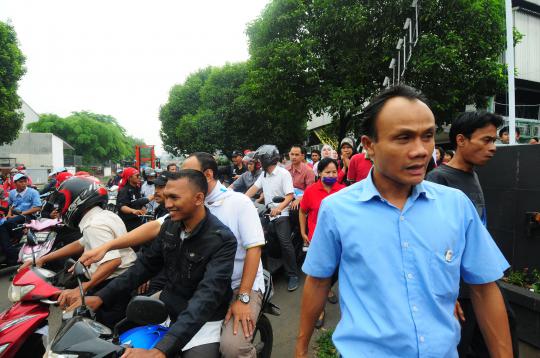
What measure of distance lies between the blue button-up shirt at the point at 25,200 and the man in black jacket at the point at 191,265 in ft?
21.6

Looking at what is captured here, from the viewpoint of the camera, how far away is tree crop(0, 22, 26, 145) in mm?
19031

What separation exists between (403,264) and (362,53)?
1399cm

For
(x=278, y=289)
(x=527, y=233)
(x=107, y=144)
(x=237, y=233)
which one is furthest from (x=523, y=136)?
(x=107, y=144)

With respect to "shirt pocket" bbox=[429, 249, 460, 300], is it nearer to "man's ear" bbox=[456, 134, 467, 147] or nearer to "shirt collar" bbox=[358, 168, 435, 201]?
"shirt collar" bbox=[358, 168, 435, 201]

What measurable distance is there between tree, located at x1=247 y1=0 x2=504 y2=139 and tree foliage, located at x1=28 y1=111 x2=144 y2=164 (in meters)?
44.3

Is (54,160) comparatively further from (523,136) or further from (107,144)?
(523,136)

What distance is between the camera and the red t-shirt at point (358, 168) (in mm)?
4582

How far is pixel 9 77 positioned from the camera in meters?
19.7

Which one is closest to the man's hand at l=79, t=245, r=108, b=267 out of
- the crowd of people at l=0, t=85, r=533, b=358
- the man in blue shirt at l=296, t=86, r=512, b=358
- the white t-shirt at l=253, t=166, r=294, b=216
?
the crowd of people at l=0, t=85, r=533, b=358

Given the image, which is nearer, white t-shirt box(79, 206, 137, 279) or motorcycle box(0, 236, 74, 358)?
motorcycle box(0, 236, 74, 358)

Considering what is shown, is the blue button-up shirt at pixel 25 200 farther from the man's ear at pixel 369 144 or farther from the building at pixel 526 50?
the building at pixel 526 50

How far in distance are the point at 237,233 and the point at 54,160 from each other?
44.5 m

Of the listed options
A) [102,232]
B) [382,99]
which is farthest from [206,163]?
[382,99]

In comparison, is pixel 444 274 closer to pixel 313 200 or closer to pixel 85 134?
pixel 313 200
